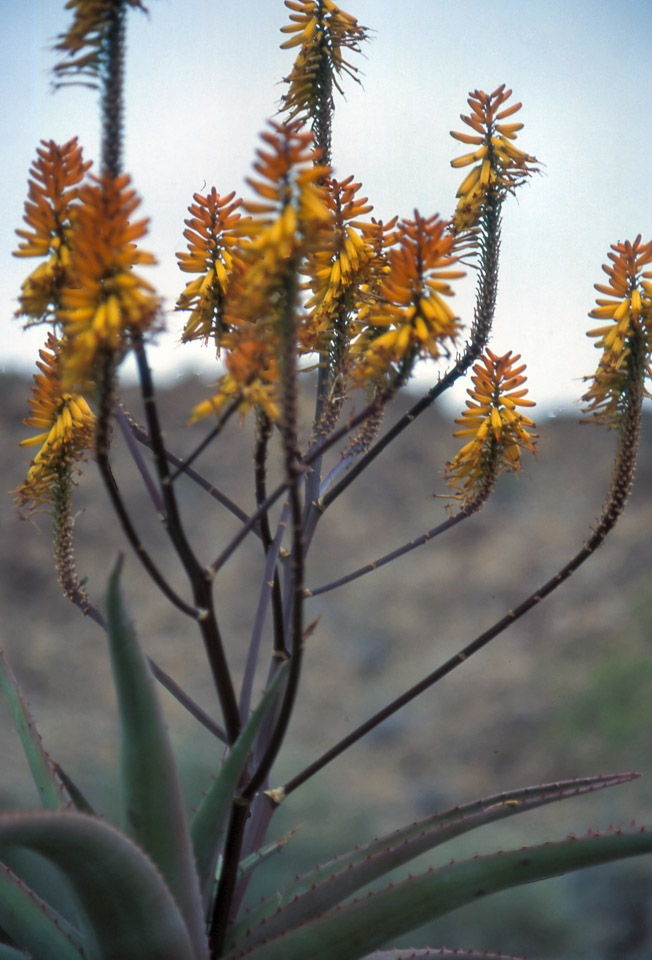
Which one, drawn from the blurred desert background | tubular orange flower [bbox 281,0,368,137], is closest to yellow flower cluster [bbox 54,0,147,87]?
tubular orange flower [bbox 281,0,368,137]

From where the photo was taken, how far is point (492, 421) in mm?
910

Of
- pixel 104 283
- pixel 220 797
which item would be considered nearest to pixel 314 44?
pixel 104 283

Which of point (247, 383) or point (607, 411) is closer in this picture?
point (247, 383)

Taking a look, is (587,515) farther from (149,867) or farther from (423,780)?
(149,867)

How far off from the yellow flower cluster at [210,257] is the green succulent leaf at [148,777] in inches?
14.1

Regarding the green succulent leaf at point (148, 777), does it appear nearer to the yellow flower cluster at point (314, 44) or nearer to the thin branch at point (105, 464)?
the thin branch at point (105, 464)

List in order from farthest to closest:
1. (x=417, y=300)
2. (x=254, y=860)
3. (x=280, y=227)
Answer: (x=254, y=860), (x=417, y=300), (x=280, y=227)

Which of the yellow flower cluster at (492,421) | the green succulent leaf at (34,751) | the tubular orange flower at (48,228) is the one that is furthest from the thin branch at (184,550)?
the yellow flower cluster at (492,421)

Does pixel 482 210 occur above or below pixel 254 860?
above

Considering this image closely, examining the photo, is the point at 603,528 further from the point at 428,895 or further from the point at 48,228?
the point at 48,228

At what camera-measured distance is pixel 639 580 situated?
8641 millimetres

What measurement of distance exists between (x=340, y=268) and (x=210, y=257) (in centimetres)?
13

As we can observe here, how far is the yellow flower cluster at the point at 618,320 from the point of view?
2.75 ft

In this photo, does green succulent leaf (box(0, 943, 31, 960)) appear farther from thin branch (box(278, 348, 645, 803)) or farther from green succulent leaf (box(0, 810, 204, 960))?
thin branch (box(278, 348, 645, 803))
